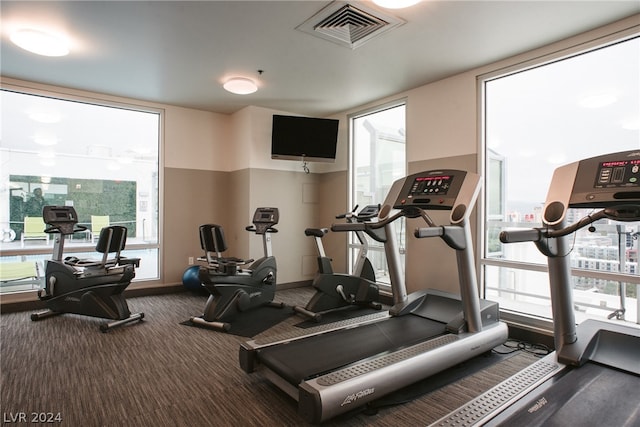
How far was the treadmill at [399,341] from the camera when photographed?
2.09 meters

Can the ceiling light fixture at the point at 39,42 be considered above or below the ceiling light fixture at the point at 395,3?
above

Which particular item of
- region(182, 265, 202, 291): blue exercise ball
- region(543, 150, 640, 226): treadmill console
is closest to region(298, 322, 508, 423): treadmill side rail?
region(543, 150, 640, 226): treadmill console

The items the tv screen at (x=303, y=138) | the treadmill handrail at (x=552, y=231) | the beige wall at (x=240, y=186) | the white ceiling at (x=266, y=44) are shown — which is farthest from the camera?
the beige wall at (x=240, y=186)

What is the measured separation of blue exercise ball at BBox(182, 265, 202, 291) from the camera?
16.6 ft

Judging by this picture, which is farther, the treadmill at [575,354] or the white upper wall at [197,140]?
the white upper wall at [197,140]

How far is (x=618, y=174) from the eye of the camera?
189 cm

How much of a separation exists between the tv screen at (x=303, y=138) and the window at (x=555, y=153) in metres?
2.23

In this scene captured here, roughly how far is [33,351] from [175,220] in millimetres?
2703

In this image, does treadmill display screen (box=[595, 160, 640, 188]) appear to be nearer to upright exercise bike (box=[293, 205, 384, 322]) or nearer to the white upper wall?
upright exercise bike (box=[293, 205, 384, 322])

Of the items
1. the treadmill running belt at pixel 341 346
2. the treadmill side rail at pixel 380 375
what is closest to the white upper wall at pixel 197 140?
the treadmill running belt at pixel 341 346

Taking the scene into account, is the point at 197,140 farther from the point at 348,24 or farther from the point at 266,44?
the point at 348,24

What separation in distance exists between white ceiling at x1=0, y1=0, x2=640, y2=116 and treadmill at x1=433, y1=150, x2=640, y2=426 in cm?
160

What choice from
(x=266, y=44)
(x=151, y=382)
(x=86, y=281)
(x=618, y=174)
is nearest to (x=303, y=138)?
(x=266, y=44)

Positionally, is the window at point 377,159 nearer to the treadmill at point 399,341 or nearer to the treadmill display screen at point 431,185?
the treadmill at point 399,341
